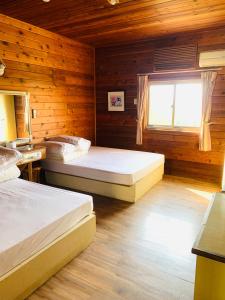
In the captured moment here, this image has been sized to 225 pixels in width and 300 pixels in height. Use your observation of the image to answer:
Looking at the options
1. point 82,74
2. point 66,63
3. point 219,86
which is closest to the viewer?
point 219,86

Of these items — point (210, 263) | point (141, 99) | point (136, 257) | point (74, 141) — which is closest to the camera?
point (210, 263)

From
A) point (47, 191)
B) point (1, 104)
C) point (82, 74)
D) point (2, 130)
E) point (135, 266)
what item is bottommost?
point (135, 266)

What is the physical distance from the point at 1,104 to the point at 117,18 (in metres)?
2.09

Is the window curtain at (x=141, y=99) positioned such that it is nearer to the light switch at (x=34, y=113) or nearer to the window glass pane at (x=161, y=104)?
the window glass pane at (x=161, y=104)

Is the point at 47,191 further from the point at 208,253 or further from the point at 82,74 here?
the point at 82,74

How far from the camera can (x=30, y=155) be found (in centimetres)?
317

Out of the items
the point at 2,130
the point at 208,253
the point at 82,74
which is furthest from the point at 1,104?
the point at 208,253

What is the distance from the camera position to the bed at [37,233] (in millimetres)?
1497

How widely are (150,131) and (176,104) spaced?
0.72 m

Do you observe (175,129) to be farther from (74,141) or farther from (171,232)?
(171,232)

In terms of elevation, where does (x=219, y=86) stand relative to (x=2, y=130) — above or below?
above

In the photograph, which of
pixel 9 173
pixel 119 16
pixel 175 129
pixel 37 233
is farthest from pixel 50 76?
pixel 37 233

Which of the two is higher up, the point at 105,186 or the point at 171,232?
the point at 105,186

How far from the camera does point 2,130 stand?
3342 mm
